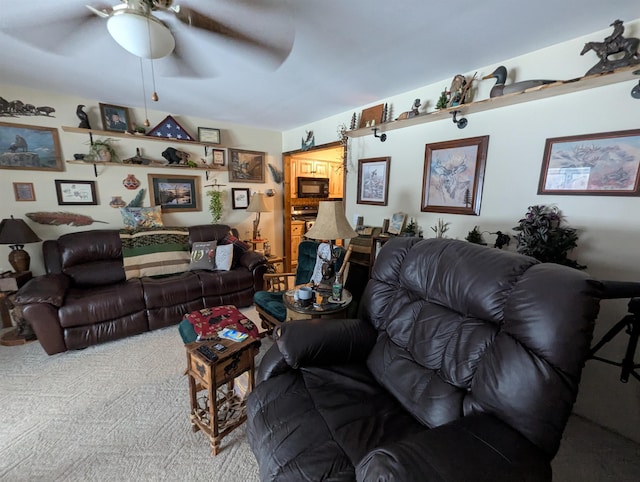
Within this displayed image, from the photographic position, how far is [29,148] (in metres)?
2.70

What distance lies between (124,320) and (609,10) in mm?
4046

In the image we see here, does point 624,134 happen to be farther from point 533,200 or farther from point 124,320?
point 124,320

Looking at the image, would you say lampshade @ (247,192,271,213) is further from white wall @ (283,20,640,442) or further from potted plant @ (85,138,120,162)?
white wall @ (283,20,640,442)

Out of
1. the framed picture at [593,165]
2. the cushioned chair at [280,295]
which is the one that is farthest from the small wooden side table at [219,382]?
the framed picture at [593,165]

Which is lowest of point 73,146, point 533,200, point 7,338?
point 7,338

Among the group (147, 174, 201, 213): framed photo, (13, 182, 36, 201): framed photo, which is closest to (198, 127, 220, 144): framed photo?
(147, 174, 201, 213): framed photo

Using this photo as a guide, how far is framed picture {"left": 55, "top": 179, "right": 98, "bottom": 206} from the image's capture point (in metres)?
2.88

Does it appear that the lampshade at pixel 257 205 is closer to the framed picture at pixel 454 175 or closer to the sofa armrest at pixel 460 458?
the framed picture at pixel 454 175

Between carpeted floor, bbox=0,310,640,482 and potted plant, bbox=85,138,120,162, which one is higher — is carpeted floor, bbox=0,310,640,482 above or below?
below

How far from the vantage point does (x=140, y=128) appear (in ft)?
10.6

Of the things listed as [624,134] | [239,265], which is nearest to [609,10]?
[624,134]

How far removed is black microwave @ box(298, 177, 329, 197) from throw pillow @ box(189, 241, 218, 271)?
74.8 inches

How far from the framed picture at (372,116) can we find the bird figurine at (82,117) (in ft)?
10.0

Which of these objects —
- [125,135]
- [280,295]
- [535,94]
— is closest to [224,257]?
[280,295]
